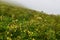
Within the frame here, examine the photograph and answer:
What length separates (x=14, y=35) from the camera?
10453mm

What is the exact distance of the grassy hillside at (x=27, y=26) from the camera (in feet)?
34.5

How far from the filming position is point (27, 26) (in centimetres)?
1112

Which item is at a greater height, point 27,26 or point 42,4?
point 42,4

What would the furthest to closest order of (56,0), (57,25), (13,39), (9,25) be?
1. (56,0)
2. (57,25)
3. (9,25)
4. (13,39)

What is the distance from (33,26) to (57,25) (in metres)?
1.59

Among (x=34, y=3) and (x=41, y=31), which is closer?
(x=41, y=31)

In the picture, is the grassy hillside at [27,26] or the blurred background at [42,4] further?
the blurred background at [42,4]

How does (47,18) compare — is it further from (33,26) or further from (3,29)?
(3,29)

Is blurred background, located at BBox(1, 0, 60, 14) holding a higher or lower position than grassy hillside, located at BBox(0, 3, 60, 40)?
higher

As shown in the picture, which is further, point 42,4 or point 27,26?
point 42,4

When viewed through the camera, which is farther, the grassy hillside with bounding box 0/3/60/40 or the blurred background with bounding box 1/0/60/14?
the blurred background with bounding box 1/0/60/14

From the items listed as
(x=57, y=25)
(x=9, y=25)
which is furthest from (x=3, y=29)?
(x=57, y=25)

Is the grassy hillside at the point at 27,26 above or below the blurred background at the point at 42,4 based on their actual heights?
below

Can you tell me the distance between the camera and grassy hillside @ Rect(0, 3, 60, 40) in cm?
1051
